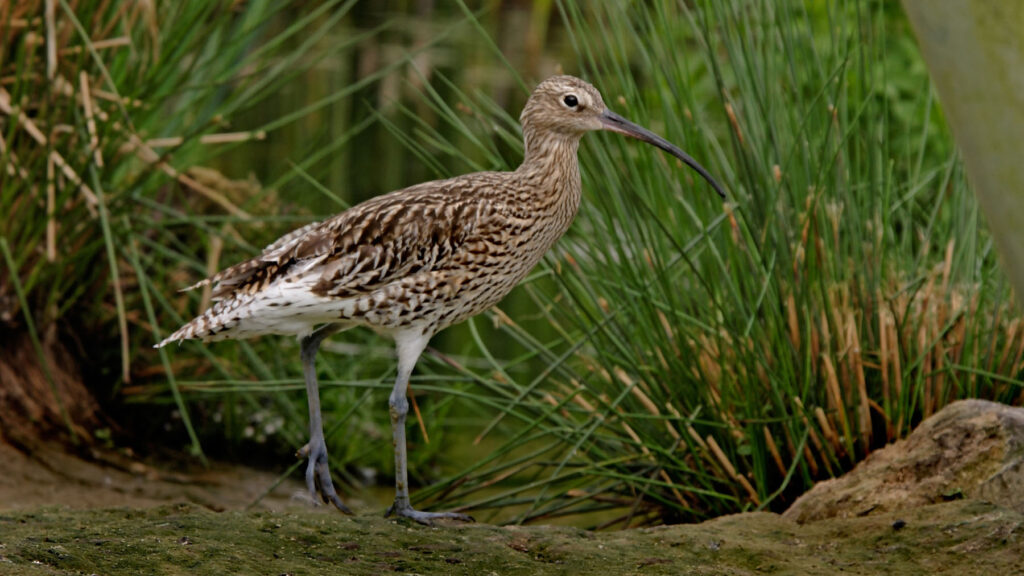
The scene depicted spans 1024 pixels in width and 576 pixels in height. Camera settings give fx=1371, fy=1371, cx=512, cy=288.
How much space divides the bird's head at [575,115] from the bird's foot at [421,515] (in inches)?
46.9

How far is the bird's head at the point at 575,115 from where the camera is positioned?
4.04m

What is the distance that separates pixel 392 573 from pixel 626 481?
174 centimetres

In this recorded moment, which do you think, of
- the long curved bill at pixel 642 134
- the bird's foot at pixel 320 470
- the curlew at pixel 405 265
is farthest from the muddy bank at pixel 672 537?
the long curved bill at pixel 642 134

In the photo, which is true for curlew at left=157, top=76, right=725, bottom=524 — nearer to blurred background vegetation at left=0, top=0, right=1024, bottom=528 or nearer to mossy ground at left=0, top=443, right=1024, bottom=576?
blurred background vegetation at left=0, top=0, right=1024, bottom=528

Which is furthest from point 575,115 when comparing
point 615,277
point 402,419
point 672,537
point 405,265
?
point 672,537

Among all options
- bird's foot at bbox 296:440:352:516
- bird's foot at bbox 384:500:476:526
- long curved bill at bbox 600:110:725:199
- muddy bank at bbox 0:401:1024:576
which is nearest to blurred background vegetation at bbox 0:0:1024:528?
long curved bill at bbox 600:110:725:199

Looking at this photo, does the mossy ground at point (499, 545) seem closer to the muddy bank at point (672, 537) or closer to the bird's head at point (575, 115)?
the muddy bank at point (672, 537)

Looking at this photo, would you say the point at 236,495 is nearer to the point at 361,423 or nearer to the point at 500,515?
the point at 361,423

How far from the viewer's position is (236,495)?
585cm

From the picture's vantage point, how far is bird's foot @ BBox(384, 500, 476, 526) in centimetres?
370

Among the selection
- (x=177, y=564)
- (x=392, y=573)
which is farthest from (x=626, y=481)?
(x=177, y=564)

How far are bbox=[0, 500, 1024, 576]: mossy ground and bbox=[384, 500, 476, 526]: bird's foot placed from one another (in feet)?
0.42

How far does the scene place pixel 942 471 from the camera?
3693 mm

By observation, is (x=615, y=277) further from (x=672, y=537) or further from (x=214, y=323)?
(x=214, y=323)
